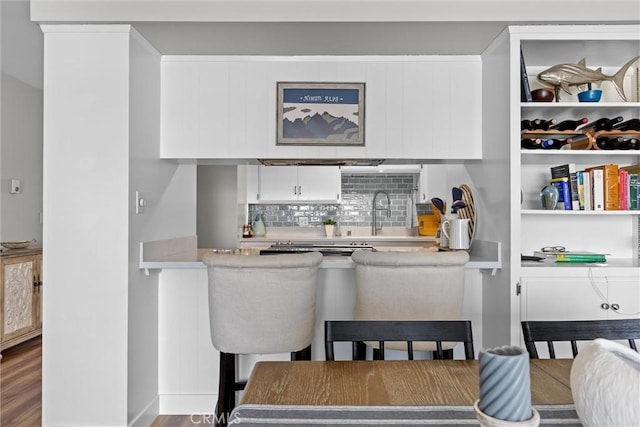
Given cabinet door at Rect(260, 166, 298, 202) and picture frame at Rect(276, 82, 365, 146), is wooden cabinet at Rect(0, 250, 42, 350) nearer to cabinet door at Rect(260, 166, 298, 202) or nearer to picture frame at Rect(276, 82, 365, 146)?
cabinet door at Rect(260, 166, 298, 202)

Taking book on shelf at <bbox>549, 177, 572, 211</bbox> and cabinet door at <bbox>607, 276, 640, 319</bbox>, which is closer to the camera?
cabinet door at <bbox>607, 276, 640, 319</bbox>

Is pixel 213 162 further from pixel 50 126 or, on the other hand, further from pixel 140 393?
pixel 140 393

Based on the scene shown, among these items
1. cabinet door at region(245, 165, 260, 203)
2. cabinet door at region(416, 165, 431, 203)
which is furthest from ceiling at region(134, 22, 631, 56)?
cabinet door at region(245, 165, 260, 203)

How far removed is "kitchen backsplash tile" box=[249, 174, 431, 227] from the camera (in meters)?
5.90

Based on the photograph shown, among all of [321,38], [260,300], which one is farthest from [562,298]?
[321,38]

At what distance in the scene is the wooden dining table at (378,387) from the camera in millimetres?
999

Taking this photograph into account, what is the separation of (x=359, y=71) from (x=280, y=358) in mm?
1805

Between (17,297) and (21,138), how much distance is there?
1.78 metres

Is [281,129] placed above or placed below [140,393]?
above

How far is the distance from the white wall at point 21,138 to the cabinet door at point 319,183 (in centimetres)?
290

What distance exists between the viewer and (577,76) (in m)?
2.60

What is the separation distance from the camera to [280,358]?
107 inches

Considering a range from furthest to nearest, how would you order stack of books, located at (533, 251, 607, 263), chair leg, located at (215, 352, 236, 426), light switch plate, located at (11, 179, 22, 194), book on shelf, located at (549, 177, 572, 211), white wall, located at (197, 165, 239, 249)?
white wall, located at (197, 165, 239, 249)
light switch plate, located at (11, 179, 22, 194)
book on shelf, located at (549, 177, 572, 211)
stack of books, located at (533, 251, 607, 263)
chair leg, located at (215, 352, 236, 426)
